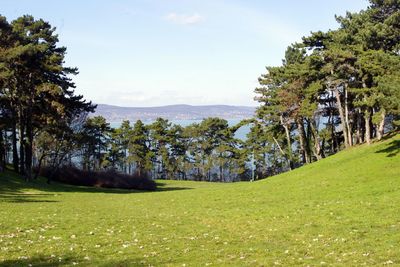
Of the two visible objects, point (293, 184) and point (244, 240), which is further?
point (293, 184)

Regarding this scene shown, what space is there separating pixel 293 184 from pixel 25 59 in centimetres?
3388

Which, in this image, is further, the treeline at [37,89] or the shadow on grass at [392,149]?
the treeline at [37,89]

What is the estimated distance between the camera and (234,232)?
19.5 meters

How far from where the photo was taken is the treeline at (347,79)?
40062 mm

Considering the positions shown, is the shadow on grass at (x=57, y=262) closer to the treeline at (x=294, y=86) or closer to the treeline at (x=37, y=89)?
the treeline at (x=294, y=86)

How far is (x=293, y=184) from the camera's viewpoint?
41.2 meters

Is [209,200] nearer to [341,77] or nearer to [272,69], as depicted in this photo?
[341,77]

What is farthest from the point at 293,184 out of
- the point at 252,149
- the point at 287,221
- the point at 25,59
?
the point at 252,149

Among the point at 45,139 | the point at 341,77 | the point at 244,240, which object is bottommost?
the point at 244,240

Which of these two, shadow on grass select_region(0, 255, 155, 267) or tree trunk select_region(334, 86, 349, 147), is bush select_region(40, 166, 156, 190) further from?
shadow on grass select_region(0, 255, 155, 267)

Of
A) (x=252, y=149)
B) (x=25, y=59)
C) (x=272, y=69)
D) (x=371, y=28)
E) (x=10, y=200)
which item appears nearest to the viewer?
(x=10, y=200)

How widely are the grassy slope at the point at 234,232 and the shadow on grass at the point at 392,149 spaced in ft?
16.9

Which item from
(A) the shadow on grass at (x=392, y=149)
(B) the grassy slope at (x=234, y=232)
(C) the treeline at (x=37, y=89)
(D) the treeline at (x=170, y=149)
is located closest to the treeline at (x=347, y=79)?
(A) the shadow on grass at (x=392, y=149)


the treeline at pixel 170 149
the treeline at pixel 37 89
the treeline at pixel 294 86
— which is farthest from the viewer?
the treeline at pixel 170 149
